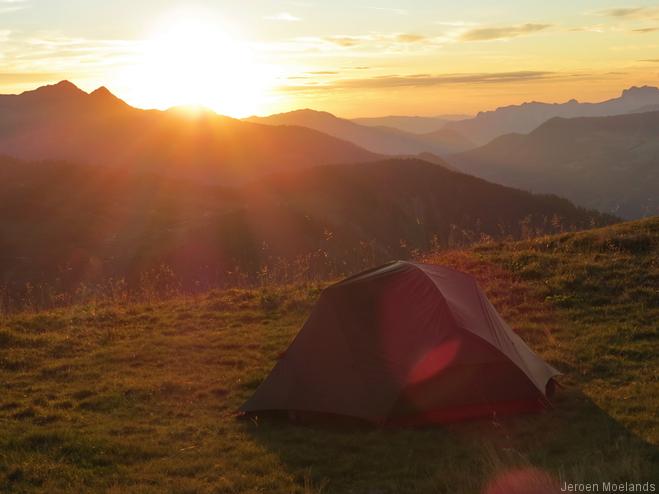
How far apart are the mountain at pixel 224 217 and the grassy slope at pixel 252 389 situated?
13.3 m

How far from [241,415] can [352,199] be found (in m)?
91.3

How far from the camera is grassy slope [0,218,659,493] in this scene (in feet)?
24.4

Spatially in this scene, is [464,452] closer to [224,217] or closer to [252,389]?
[252,389]

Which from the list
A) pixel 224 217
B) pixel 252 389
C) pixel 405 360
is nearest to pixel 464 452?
pixel 405 360

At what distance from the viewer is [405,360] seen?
368 inches

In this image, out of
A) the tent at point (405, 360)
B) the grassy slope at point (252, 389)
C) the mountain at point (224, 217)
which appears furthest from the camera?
the mountain at point (224, 217)

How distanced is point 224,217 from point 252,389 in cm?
6503

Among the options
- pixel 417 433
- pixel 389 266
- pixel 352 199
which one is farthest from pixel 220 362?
pixel 352 199

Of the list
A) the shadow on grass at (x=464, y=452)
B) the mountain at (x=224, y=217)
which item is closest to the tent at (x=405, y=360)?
the shadow on grass at (x=464, y=452)

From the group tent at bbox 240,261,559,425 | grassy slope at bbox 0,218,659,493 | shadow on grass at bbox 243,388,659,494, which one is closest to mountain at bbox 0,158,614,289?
grassy slope at bbox 0,218,659,493

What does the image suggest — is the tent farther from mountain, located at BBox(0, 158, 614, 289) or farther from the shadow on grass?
mountain, located at BBox(0, 158, 614, 289)

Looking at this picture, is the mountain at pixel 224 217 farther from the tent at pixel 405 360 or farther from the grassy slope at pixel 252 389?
the tent at pixel 405 360

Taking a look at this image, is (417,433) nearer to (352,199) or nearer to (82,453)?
(82,453)

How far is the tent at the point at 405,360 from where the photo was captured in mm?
9195
